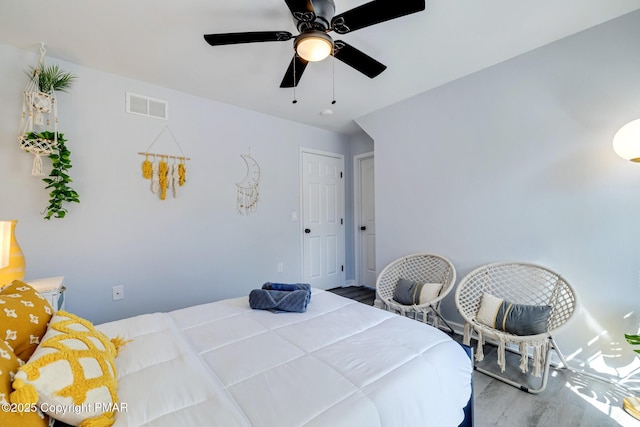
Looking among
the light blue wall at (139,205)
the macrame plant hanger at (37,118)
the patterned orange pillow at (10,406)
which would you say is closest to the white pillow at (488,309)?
the light blue wall at (139,205)

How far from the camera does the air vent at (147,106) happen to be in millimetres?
2537

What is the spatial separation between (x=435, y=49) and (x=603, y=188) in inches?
63.4

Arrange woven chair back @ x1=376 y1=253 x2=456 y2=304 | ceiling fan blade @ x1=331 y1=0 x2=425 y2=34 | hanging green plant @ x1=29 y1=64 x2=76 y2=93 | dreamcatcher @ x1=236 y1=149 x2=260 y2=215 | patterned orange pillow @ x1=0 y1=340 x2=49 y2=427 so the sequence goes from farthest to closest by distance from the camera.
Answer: dreamcatcher @ x1=236 y1=149 x2=260 y2=215, woven chair back @ x1=376 y1=253 x2=456 y2=304, hanging green plant @ x1=29 y1=64 x2=76 y2=93, ceiling fan blade @ x1=331 y1=0 x2=425 y2=34, patterned orange pillow @ x1=0 y1=340 x2=49 y2=427

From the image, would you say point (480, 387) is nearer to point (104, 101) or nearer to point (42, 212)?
point (42, 212)

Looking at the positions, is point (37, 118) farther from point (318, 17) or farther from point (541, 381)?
point (541, 381)

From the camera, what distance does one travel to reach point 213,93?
285 cm

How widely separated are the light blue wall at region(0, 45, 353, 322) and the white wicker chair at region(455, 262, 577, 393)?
7.20ft

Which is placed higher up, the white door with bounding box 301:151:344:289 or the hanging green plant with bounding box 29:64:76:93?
the hanging green plant with bounding box 29:64:76:93

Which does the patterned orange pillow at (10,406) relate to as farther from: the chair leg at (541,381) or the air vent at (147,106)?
the chair leg at (541,381)

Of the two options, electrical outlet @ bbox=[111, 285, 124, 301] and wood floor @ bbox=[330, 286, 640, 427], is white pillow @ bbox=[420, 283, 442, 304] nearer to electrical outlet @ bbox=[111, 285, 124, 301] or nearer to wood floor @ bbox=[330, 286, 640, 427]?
wood floor @ bbox=[330, 286, 640, 427]

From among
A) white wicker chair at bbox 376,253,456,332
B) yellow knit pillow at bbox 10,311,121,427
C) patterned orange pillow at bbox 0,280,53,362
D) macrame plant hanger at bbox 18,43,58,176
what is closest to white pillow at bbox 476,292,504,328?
white wicker chair at bbox 376,253,456,332

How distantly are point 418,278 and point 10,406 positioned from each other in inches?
116

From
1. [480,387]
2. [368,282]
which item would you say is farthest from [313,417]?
[368,282]

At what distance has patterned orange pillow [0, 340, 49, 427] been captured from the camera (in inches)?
25.1
